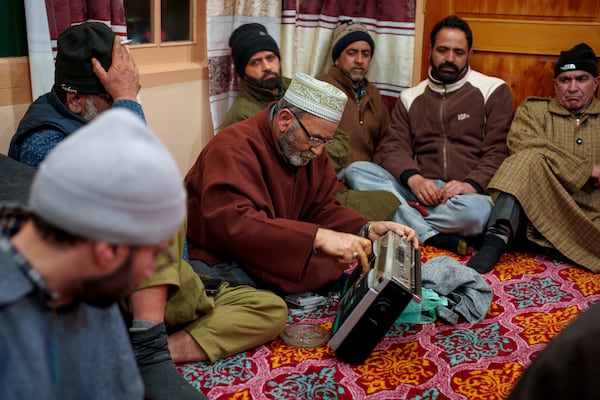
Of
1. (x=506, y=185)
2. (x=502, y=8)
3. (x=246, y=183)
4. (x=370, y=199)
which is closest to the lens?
(x=246, y=183)

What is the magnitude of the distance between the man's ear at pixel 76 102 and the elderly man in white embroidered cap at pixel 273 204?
46 cm

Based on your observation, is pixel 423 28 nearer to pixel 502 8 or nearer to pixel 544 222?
pixel 502 8

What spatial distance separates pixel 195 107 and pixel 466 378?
2044 mm

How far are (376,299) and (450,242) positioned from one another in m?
1.38

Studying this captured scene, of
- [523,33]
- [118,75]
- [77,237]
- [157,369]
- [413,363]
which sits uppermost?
[523,33]

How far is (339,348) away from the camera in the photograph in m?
2.14

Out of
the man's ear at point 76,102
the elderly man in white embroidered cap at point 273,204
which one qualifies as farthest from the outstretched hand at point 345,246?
the man's ear at point 76,102

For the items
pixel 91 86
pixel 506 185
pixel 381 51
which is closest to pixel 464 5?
pixel 381 51

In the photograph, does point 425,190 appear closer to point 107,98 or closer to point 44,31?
point 107,98

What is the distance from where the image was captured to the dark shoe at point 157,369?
→ 1.80m

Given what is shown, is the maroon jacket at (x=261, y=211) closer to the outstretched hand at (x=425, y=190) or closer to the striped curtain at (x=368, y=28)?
the outstretched hand at (x=425, y=190)

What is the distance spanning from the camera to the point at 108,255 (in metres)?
0.94

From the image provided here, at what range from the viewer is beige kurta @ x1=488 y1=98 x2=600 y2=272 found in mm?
3115

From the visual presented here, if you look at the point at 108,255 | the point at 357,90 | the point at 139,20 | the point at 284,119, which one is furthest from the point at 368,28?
the point at 108,255
